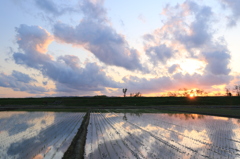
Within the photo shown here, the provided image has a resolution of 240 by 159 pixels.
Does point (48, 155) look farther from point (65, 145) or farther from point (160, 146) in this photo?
point (160, 146)

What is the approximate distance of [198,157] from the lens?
956 centimetres

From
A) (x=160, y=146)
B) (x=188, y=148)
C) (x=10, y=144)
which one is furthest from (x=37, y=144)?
(x=188, y=148)

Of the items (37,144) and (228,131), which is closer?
(37,144)

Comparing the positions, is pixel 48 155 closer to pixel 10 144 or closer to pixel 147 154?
pixel 10 144

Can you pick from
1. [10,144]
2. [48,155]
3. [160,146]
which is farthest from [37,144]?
[160,146]

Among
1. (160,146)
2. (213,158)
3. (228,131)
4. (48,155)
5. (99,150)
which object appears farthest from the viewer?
(228,131)

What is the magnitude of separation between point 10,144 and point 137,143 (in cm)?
862

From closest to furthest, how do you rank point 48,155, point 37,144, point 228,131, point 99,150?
point 48,155
point 99,150
point 37,144
point 228,131

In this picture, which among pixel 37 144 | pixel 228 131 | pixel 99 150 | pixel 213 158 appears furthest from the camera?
pixel 228 131

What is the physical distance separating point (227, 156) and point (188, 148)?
2121 mm

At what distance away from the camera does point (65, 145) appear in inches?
476

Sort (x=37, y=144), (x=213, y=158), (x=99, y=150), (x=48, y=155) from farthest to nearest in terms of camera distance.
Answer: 1. (x=37, y=144)
2. (x=99, y=150)
3. (x=48, y=155)
4. (x=213, y=158)

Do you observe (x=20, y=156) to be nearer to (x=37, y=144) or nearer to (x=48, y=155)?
(x=48, y=155)

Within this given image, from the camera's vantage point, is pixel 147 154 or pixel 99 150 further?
pixel 99 150
